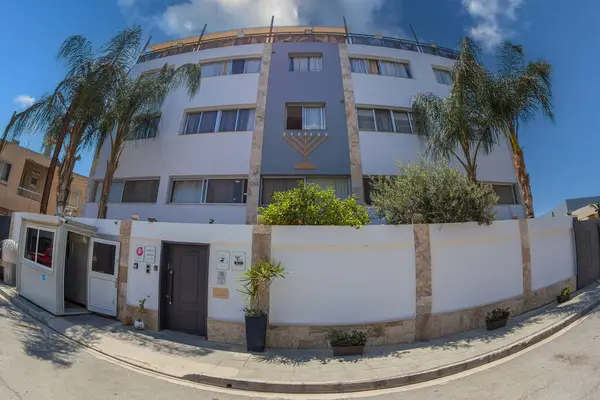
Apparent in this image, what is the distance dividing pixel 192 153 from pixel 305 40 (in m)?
8.21

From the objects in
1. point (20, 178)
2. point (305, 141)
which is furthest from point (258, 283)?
point (20, 178)

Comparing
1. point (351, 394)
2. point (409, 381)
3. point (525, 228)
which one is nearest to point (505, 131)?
point (525, 228)

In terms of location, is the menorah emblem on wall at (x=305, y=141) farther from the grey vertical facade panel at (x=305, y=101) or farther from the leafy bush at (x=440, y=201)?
the leafy bush at (x=440, y=201)

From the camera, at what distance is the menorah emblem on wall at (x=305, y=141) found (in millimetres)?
11133

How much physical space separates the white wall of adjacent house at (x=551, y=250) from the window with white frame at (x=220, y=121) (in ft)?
34.8

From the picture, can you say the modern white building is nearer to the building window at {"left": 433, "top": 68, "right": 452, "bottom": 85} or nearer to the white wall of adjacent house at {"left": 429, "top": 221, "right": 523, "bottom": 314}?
the building window at {"left": 433, "top": 68, "right": 452, "bottom": 85}

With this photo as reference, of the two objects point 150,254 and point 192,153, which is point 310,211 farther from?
point 192,153

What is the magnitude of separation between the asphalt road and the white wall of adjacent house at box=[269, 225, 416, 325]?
5.69 ft

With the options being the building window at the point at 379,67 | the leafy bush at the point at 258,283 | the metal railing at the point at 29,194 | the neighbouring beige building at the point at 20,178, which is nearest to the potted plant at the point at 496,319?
the leafy bush at the point at 258,283

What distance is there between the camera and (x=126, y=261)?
23.9 ft

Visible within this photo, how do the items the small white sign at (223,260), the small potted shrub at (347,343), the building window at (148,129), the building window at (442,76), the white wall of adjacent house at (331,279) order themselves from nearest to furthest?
1. the small potted shrub at (347,343)
2. the white wall of adjacent house at (331,279)
3. the small white sign at (223,260)
4. the building window at (148,129)
5. the building window at (442,76)

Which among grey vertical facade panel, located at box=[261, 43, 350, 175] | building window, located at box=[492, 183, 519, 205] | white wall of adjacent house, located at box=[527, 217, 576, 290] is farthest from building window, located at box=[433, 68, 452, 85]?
white wall of adjacent house, located at box=[527, 217, 576, 290]

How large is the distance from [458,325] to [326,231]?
4.01m

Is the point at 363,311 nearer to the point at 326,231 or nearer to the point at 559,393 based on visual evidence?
the point at 326,231
